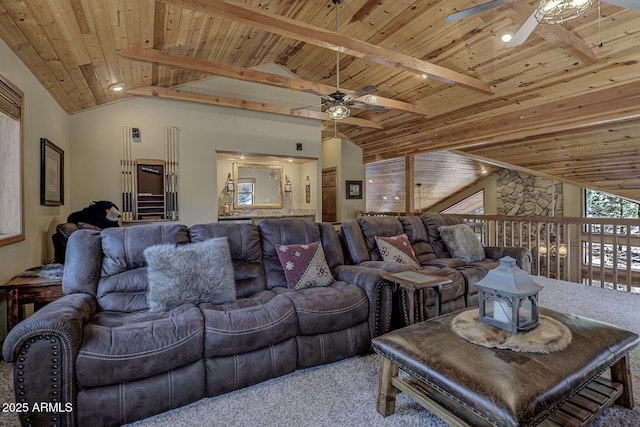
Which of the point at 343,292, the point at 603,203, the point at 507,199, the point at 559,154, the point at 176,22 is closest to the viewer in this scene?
the point at 343,292

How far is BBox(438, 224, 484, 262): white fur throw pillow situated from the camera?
11.5ft

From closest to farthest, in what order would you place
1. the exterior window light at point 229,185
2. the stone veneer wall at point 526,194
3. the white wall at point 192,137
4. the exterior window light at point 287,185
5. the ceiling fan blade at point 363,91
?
the ceiling fan blade at point 363,91 < the white wall at point 192,137 < the exterior window light at point 229,185 < the exterior window light at point 287,185 < the stone veneer wall at point 526,194

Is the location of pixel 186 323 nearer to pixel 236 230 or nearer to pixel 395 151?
pixel 236 230

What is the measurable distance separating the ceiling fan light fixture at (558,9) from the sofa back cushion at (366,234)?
2096 millimetres

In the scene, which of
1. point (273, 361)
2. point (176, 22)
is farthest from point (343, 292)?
point (176, 22)

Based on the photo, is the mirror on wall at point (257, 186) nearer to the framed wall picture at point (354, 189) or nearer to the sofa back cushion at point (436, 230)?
the framed wall picture at point (354, 189)

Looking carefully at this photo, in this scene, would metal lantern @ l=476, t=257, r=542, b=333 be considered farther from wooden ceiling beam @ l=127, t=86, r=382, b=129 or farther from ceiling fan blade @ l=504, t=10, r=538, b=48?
wooden ceiling beam @ l=127, t=86, r=382, b=129

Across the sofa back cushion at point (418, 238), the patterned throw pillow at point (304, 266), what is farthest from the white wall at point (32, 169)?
the sofa back cushion at point (418, 238)

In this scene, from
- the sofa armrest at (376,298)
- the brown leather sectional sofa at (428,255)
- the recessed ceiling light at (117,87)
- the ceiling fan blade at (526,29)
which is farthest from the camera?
the recessed ceiling light at (117,87)

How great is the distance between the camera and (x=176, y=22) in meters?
3.38

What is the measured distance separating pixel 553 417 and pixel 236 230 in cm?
229

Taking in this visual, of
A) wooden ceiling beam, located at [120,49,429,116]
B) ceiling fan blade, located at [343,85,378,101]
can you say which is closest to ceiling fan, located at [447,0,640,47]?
ceiling fan blade, located at [343,85,378,101]

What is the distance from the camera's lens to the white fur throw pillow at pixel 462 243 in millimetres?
3502

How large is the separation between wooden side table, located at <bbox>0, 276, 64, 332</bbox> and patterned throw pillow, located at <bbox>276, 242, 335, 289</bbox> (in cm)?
178
